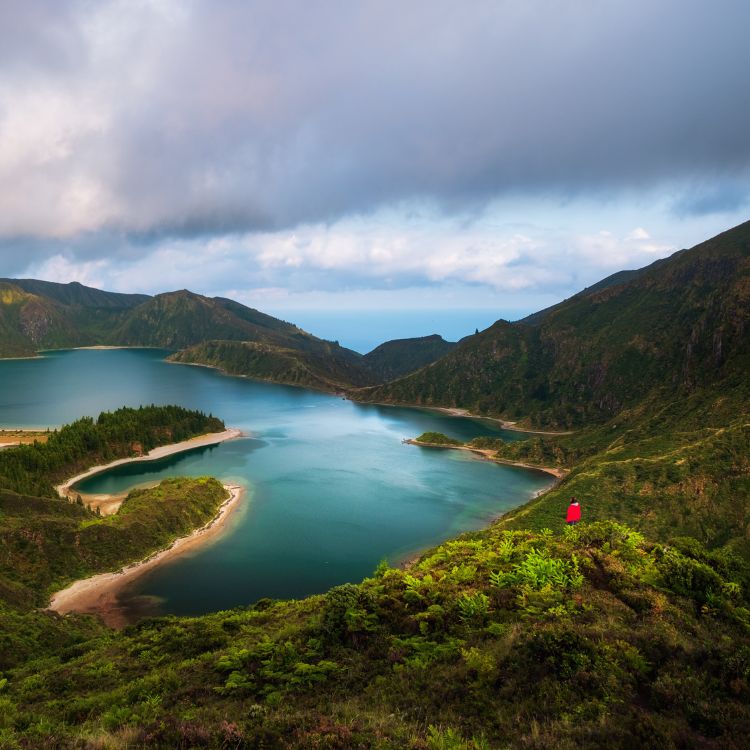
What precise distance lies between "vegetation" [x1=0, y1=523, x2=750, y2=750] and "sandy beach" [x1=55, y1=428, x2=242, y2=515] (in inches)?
2734

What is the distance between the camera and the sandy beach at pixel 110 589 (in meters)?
57.6

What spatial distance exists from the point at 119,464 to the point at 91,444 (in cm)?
872

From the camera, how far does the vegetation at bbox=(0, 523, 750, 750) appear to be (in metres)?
14.5

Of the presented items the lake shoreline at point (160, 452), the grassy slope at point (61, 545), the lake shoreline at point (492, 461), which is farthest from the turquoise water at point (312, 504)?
the grassy slope at point (61, 545)

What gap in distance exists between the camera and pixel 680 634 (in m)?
20.9

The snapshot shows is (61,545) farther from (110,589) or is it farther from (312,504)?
(312,504)

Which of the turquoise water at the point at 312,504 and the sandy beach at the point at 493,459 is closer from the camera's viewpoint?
the turquoise water at the point at 312,504

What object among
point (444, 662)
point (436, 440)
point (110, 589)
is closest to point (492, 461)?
point (436, 440)

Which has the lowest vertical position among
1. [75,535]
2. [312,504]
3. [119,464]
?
[312,504]

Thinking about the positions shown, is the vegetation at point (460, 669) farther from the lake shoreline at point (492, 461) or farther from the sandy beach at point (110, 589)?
the lake shoreline at point (492, 461)

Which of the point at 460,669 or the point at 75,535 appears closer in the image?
the point at 460,669

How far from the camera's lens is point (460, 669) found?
1909cm

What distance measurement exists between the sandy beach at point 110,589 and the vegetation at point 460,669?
24713 mm

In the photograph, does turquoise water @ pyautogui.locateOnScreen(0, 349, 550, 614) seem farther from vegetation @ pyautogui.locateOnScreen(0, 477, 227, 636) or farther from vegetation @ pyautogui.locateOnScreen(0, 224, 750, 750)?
vegetation @ pyautogui.locateOnScreen(0, 224, 750, 750)
